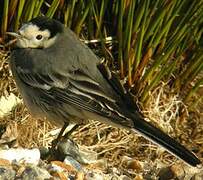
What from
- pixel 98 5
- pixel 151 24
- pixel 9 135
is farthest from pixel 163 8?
pixel 9 135

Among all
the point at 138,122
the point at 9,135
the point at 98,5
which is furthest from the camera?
the point at 98,5

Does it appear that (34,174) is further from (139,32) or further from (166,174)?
(139,32)

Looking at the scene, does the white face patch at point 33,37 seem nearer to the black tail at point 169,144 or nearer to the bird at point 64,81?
the bird at point 64,81

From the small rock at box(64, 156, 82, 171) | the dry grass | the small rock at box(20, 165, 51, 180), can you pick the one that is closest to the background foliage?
the dry grass

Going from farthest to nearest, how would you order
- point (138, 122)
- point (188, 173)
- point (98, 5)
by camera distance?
point (98, 5) → point (188, 173) → point (138, 122)

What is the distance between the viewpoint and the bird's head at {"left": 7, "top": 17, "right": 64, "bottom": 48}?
6.11 meters

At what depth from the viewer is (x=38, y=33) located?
616 centimetres

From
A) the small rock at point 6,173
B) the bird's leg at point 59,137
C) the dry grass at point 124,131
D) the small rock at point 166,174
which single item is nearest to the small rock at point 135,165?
the dry grass at point 124,131

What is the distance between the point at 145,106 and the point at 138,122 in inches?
56.8

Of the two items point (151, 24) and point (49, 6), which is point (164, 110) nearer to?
point (151, 24)

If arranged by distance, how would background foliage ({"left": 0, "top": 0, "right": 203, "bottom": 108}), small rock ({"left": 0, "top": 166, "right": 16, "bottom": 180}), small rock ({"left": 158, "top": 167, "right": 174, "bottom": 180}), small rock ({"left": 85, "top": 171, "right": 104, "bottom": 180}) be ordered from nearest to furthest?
small rock ({"left": 0, "top": 166, "right": 16, "bottom": 180}) < small rock ({"left": 85, "top": 171, "right": 104, "bottom": 180}) < small rock ({"left": 158, "top": 167, "right": 174, "bottom": 180}) < background foliage ({"left": 0, "top": 0, "right": 203, "bottom": 108})

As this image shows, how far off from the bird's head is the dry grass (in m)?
0.84

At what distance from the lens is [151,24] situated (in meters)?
6.71

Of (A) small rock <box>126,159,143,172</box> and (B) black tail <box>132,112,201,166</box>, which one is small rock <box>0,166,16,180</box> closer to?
(B) black tail <box>132,112,201,166</box>
